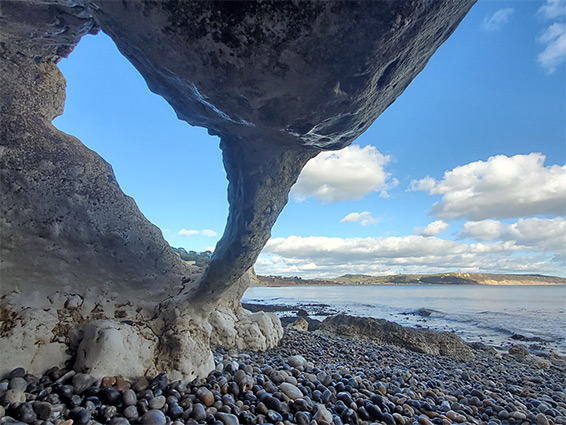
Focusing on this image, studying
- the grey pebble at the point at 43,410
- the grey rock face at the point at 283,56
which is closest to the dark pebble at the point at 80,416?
the grey pebble at the point at 43,410

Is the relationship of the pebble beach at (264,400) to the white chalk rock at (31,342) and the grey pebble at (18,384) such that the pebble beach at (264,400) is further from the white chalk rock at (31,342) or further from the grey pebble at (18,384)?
the white chalk rock at (31,342)

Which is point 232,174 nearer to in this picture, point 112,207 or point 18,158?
point 112,207

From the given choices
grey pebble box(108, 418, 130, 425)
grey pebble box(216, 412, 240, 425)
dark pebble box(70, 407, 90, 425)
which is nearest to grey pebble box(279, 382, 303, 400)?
grey pebble box(216, 412, 240, 425)

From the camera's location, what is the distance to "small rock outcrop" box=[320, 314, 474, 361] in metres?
9.71

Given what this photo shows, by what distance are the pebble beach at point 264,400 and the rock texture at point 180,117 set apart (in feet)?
0.95

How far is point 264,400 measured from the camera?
10.6 feet

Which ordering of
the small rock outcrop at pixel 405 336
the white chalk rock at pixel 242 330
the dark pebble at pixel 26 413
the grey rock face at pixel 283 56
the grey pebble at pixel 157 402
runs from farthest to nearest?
the small rock outcrop at pixel 405 336
the white chalk rock at pixel 242 330
the grey pebble at pixel 157 402
the dark pebble at pixel 26 413
the grey rock face at pixel 283 56

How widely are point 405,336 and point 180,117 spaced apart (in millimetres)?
9645

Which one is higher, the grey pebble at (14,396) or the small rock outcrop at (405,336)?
the grey pebble at (14,396)

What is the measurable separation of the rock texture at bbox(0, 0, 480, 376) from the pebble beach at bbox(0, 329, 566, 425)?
0.29m

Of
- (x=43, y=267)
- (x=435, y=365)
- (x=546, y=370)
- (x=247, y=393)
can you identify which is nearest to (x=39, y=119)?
(x=43, y=267)

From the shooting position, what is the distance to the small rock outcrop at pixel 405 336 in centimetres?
971

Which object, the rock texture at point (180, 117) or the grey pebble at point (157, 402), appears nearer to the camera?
the rock texture at point (180, 117)

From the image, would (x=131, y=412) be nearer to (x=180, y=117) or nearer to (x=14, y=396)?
(x=14, y=396)
